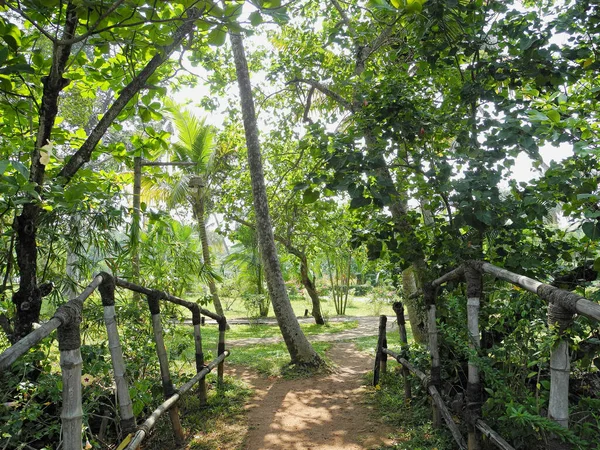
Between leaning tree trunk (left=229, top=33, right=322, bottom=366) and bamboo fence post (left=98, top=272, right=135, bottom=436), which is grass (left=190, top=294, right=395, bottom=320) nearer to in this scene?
leaning tree trunk (left=229, top=33, right=322, bottom=366)

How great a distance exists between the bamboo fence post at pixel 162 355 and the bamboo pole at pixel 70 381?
1525 millimetres

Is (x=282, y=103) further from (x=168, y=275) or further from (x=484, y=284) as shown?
(x=484, y=284)

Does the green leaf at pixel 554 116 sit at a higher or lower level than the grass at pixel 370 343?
higher

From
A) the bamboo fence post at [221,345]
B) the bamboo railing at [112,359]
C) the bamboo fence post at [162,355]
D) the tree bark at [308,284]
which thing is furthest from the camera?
the tree bark at [308,284]

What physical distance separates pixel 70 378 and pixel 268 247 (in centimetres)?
514

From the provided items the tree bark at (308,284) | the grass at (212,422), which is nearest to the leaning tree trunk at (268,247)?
the grass at (212,422)

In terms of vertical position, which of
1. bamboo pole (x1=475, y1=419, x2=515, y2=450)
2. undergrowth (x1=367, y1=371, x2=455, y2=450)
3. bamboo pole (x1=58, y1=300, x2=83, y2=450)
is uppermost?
bamboo pole (x1=58, y1=300, x2=83, y2=450)

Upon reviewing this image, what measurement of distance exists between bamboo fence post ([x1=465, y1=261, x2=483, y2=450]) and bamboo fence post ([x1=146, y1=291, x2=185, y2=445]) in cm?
231

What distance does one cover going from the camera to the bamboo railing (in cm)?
189

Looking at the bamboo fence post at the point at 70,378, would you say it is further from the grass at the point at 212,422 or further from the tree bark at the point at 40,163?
the grass at the point at 212,422

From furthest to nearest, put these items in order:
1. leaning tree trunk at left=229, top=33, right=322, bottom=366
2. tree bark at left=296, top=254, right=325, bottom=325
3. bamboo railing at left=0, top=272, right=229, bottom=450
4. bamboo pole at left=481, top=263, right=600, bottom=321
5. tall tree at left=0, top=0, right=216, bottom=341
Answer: tree bark at left=296, top=254, right=325, bottom=325 < leaning tree trunk at left=229, top=33, right=322, bottom=366 < tall tree at left=0, top=0, right=216, bottom=341 < bamboo railing at left=0, top=272, right=229, bottom=450 < bamboo pole at left=481, top=263, right=600, bottom=321

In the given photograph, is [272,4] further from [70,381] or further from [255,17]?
[70,381]

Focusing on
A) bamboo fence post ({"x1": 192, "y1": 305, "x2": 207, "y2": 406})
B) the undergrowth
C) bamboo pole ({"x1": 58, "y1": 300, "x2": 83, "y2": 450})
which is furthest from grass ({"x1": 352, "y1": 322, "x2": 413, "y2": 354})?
bamboo pole ({"x1": 58, "y1": 300, "x2": 83, "y2": 450})

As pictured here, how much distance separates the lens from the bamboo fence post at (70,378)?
76.2 inches
